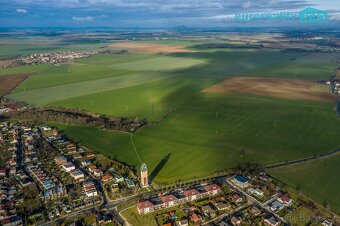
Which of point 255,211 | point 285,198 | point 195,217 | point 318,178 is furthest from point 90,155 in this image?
point 318,178

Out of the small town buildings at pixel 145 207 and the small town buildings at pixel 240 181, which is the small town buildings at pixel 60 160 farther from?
the small town buildings at pixel 240 181

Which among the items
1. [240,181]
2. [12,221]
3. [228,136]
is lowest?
[12,221]

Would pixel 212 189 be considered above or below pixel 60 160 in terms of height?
below

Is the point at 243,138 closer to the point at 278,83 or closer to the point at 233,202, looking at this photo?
the point at 233,202

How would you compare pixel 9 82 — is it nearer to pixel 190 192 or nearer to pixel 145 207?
pixel 145 207

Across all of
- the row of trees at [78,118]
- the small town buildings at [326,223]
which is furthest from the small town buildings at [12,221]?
the small town buildings at [326,223]

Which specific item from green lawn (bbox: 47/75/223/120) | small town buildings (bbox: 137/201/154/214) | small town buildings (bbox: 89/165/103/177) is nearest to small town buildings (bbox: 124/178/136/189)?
small town buildings (bbox: 89/165/103/177)
